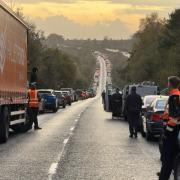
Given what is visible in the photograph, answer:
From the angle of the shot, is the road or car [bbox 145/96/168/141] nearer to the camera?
the road

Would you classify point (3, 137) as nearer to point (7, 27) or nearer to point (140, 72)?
point (7, 27)

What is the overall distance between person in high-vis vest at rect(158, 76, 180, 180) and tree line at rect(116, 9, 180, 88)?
5217 cm

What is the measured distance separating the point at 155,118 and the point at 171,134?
9576 mm

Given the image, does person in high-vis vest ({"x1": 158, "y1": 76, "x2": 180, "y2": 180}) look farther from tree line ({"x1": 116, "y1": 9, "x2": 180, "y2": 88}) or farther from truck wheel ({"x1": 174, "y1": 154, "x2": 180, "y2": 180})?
tree line ({"x1": 116, "y1": 9, "x2": 180, "y2": 88})

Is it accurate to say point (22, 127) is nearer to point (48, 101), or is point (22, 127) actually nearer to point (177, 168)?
point (177, 168)

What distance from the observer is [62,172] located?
38.9 ft

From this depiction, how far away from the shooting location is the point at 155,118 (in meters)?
18.5

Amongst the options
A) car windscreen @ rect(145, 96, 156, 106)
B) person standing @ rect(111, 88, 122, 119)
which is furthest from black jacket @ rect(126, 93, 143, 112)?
person standing @ rect(111, 88, 122, 119)

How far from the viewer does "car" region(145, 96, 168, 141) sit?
18.4 meters

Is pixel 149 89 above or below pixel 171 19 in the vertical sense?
below

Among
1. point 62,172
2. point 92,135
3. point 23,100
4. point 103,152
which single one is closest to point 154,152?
point 103,152

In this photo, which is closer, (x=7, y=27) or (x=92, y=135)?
(x=7, y=27)

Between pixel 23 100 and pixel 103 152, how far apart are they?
23.5 ft

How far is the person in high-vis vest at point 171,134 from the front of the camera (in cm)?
891
